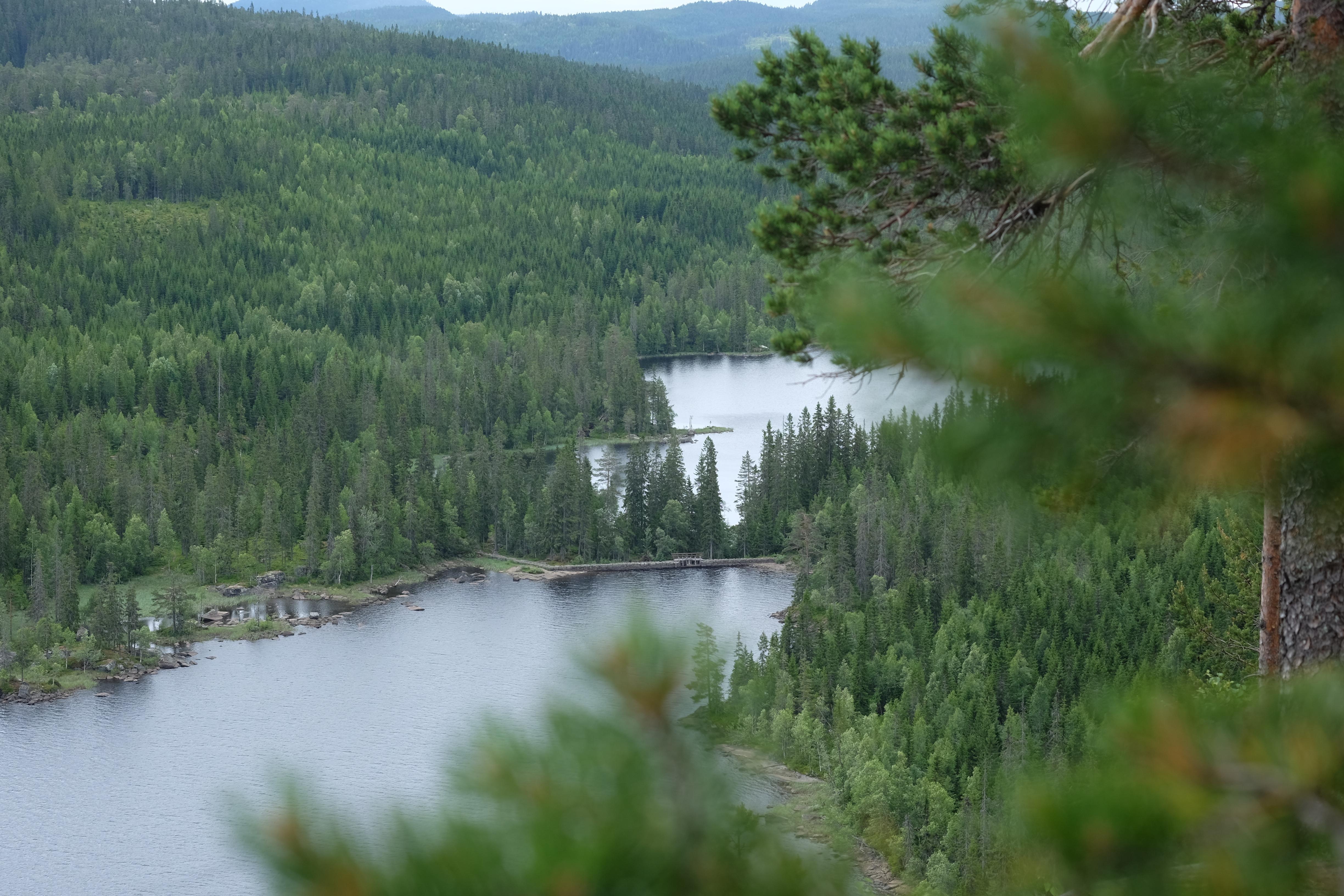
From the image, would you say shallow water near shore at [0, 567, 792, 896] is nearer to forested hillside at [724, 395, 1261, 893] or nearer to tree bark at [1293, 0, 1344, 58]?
forested hillside at [724, 395, 1261, 893]

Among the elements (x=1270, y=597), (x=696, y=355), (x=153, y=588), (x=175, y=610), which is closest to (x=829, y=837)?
(x=1270, y=597)

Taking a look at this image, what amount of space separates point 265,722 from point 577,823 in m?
48.2

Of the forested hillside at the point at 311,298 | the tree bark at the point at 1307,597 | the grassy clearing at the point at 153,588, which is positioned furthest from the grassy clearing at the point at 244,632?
the tree bark at the point at 1307,597

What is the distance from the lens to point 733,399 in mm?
108188

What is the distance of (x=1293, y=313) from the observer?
2.81 m

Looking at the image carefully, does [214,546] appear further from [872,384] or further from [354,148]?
[354,148]

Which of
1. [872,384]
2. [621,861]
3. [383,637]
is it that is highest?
[872,384]

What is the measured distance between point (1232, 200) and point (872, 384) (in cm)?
117

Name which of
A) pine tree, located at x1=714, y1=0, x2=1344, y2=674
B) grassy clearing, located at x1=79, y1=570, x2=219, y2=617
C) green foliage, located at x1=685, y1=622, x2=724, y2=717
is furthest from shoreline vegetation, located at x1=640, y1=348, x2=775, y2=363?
green foliage, located at x1=685, y1=622, x2=724, y2=717

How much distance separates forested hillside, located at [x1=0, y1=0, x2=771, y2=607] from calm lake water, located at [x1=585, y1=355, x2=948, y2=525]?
390 centimetres

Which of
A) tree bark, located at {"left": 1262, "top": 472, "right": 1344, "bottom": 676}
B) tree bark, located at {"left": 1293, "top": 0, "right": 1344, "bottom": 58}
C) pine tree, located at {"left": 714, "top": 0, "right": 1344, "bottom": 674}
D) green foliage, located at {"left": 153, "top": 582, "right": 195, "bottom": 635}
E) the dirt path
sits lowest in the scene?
green foliage, located at {"left": 153, "top": 582, "right": 195, "bottom": 635}

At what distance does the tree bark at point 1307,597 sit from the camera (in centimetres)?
693

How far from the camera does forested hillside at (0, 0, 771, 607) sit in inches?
2852

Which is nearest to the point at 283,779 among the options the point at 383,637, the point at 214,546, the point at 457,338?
the point at 383,637
